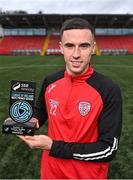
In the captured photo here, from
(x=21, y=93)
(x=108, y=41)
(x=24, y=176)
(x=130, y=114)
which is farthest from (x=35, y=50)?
(x=21, y=93)

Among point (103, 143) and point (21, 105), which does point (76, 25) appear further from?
point (103, 143)

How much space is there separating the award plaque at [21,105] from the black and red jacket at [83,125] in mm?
258

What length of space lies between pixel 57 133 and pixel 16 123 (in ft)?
1.23

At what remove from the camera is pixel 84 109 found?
7.59 feet

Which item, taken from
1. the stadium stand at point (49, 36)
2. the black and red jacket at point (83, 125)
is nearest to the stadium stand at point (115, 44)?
the stadium stand at point (49, 36)

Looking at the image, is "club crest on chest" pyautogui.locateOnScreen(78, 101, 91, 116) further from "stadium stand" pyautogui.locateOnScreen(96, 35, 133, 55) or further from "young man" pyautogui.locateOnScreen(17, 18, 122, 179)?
"stadium stand" pyautogui.locateOnScreen(96, 35, 133, 55)

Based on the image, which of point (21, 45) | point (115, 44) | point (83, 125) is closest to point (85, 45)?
point (83, 125)

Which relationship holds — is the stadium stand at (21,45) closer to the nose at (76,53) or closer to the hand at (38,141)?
the nose at (76,53)

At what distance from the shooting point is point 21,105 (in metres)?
2.22

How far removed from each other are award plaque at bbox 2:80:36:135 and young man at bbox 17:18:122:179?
0.11 meters

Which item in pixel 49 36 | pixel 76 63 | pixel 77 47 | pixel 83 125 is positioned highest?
pixel 49 36

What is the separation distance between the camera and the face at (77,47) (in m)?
2.24

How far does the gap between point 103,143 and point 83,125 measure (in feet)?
0.64

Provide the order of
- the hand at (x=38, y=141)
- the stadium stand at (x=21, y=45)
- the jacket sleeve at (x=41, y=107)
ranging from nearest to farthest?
the hand at (x=38, y=141)
the jacket sleeve at (x=41, y=107)
the stadium stand at (x=21, y=45)
